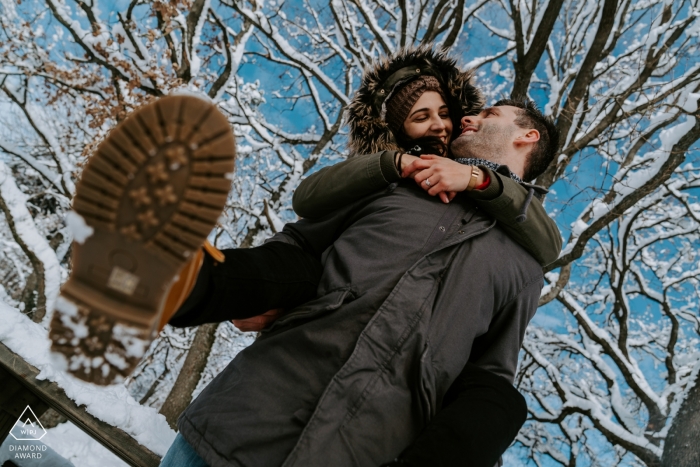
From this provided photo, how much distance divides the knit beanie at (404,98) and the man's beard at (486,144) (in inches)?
11.4

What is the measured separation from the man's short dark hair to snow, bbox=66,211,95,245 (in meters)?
1.60

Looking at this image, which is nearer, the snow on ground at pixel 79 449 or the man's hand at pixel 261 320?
the man's hand at pixel 261 320

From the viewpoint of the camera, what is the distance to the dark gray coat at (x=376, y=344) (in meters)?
1.01

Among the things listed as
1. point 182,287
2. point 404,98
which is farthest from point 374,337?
point 404,98

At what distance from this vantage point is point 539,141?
183cm

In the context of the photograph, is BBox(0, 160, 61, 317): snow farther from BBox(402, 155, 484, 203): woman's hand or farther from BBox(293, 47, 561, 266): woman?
BBox(402, 155, 484, 203): woman's hand

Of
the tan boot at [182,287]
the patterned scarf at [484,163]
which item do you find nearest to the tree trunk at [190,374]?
the patterned scarf at [484,163]

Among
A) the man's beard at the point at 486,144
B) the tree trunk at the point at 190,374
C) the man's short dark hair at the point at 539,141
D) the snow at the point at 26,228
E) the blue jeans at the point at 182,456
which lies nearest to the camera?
the blue jeans at the point at 182,456

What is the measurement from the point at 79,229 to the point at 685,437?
3.67 m

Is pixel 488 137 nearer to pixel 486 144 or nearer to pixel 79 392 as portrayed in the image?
pixel 486 144

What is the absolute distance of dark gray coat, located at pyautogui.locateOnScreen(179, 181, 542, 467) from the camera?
1006 mm

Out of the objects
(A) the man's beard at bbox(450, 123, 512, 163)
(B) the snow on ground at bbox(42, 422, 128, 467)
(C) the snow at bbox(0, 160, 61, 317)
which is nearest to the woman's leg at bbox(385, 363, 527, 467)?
(A) the man's beard at bbox(450, 123, 512, 163)

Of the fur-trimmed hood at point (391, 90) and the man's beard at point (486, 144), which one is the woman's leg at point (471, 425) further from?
the fur-trimmed hood at point (391, 90)

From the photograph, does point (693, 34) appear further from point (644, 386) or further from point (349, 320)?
point (349, 320)
